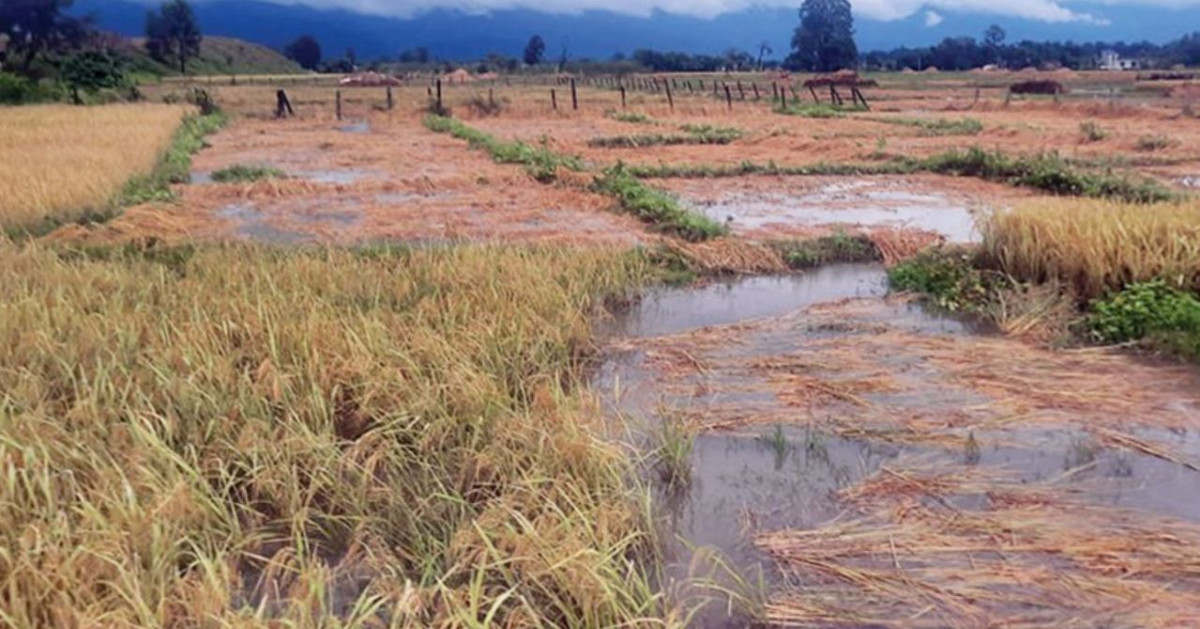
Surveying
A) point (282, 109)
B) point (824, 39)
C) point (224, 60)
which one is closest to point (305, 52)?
point (224, 60)

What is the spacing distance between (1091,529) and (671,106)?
26932 millimetres

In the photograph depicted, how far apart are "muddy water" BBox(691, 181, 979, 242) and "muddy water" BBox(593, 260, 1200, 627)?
3801 mm

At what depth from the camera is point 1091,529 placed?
11.6 feet

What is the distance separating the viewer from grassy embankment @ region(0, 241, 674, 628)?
288 cm

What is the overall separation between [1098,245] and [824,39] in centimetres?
7820

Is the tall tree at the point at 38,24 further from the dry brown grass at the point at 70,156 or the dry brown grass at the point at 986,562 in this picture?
the dry brown grass at the point at 986,562

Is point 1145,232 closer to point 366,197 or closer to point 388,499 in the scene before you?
point 388,499

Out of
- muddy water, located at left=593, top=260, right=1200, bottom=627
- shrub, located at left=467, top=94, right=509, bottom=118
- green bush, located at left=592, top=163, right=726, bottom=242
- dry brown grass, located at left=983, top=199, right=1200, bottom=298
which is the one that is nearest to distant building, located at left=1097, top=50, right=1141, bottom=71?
shrub, located at left=467, top=94, right=509, bottom=118

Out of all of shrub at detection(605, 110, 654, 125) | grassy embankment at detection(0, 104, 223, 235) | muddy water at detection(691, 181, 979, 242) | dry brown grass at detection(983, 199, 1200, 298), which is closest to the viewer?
dry brown grass at detection(983, 199, 1200, 298)

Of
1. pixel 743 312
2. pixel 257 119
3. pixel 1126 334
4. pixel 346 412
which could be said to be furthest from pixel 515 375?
pixel 257 119

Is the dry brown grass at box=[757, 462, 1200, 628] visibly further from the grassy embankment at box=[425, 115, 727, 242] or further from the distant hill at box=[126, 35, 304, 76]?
the distant hill at box=[126, 35, 304, 76]

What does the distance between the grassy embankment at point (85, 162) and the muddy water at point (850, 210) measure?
6824mm

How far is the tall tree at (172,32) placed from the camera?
59750 millimetres

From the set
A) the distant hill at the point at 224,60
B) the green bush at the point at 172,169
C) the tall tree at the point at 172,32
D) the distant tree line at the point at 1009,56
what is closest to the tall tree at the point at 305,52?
the distant hill at the point at 224,60
